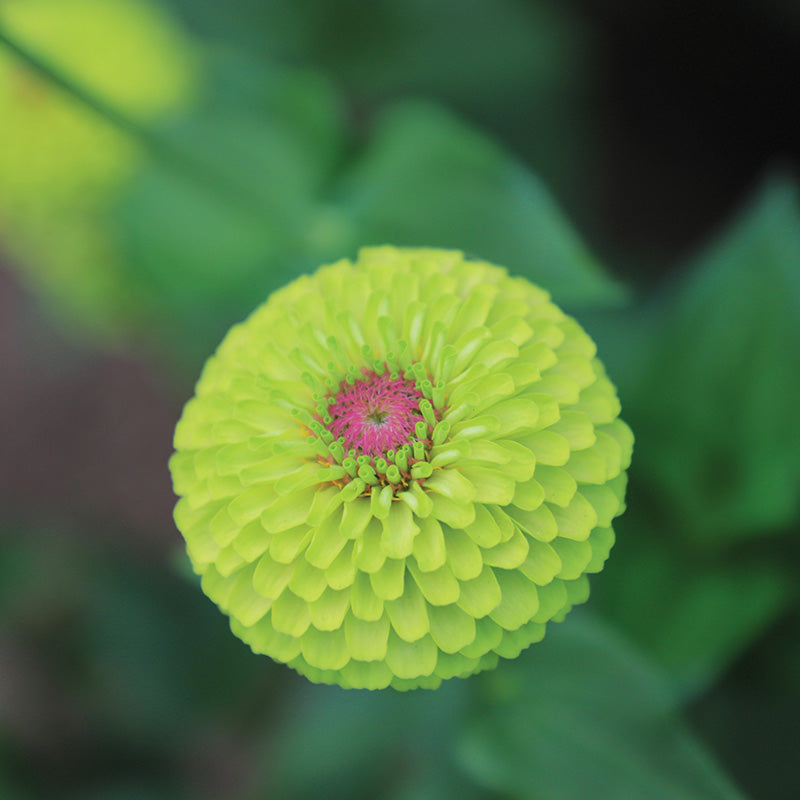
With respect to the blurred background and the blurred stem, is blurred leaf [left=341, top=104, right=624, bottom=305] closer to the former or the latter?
the blurred background

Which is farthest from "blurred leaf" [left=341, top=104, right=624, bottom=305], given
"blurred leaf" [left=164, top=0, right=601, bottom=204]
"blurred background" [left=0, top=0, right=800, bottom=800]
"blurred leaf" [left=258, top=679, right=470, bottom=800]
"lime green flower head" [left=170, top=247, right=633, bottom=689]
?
"blurred leaf" [left=258, top=679, right=470, bottom=800]

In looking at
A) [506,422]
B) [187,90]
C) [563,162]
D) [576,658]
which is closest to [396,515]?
[506,422]

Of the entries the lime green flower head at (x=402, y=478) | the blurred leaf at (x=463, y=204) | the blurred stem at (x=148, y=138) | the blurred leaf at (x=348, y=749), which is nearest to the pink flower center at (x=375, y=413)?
the lime green flower head at (x=402, y=478)

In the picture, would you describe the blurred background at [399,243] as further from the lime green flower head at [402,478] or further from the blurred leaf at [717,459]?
the lime green flower head at [402,478]

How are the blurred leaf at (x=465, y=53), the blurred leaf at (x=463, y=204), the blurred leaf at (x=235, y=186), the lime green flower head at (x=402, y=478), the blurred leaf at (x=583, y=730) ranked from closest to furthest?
1. the lime green flower head at (x=402, y=478)
2. the blurred leaf at (x=583, y=730)
3. the blurred leaf at (x=463, y=204)
4. the blurred leaf at (x=235, y=186)
5. the blurred leaf at (x=465, y=53)

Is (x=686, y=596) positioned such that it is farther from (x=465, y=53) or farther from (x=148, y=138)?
(x=465, y=53)

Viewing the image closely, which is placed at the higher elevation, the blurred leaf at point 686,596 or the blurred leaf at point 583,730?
the blurred leaf at point 686,596

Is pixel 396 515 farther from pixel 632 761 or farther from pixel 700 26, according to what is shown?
pixel 700 26
